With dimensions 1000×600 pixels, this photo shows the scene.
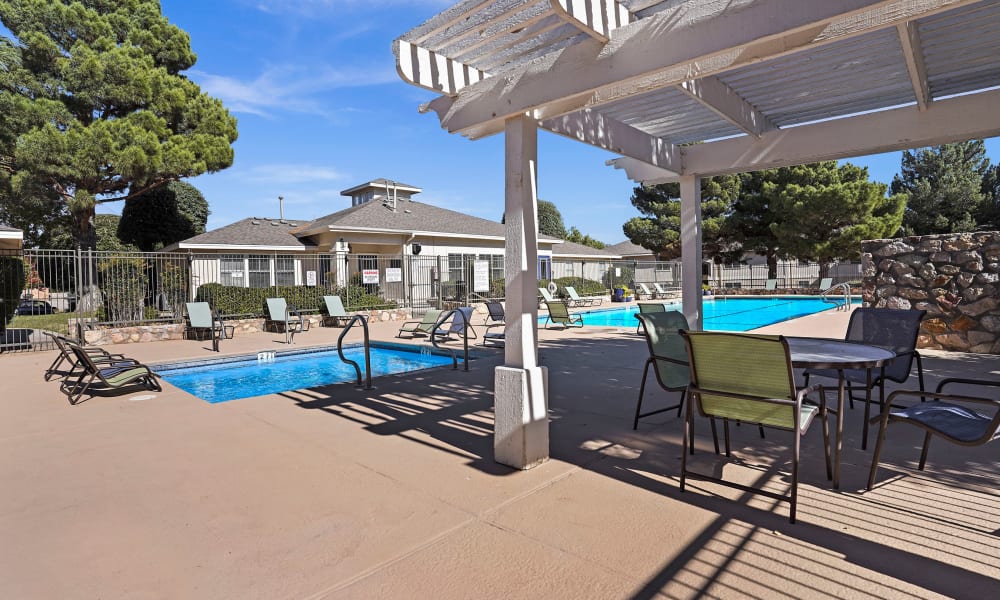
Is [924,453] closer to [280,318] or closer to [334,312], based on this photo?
[280,318]

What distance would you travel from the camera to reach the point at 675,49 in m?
2.82

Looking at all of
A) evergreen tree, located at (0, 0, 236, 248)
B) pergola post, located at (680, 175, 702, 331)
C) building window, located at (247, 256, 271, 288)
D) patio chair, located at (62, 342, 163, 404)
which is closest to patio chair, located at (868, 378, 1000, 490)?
pergola post, located at (680, 175, 702, 331)

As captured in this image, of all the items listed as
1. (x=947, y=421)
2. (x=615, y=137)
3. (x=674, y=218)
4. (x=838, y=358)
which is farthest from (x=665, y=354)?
(x=674, y=218)

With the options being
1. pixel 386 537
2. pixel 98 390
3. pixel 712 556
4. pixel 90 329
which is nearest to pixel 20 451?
pixel 98 390

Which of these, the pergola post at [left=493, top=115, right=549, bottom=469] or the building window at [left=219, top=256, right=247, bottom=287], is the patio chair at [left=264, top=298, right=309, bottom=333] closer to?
the building window at [left=219, top=256, right=247, bottom=287]

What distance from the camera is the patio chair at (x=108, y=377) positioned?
19.6 feet

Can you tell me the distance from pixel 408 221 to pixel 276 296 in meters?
8.30

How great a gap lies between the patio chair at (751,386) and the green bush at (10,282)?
14.3m

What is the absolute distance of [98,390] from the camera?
651cm

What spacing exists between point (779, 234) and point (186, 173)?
26.1 meters

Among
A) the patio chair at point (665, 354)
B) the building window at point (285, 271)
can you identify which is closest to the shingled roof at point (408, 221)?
the building window at point (285, 271)

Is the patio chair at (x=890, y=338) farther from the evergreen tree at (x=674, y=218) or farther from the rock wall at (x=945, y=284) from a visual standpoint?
the evergreen tree at (x=674, y=218)

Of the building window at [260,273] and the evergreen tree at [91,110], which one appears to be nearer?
the evergreen tree at [91,110]

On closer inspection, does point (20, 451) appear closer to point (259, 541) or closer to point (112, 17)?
point (259, 541)
